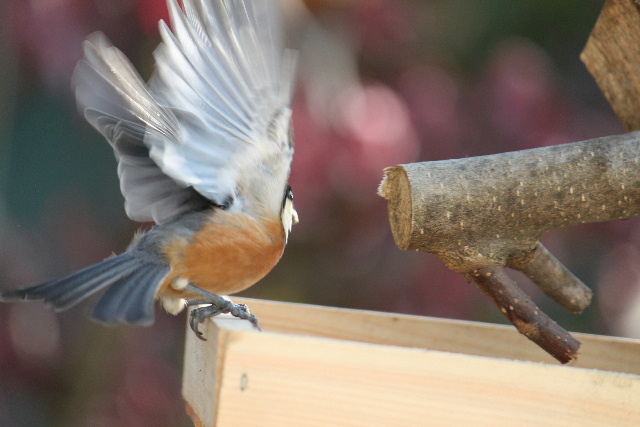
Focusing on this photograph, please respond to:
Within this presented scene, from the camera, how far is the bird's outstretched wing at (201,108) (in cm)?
171

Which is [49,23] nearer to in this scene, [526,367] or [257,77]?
[257,77]

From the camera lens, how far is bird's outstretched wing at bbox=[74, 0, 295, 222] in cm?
171

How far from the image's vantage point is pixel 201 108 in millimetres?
1764

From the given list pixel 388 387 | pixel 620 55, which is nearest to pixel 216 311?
pixel 388 387

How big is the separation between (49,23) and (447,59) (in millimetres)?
1335

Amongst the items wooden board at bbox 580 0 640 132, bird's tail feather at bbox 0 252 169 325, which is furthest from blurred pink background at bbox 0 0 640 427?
bird's tail feather at bbox 0 252 169 325

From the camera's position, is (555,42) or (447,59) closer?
(447,59)

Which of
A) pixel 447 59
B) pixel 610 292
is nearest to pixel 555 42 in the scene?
pixel 447 59

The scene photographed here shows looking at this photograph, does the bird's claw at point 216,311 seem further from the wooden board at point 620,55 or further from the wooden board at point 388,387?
the wooden board at point 620,55

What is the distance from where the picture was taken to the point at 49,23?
2.55 m

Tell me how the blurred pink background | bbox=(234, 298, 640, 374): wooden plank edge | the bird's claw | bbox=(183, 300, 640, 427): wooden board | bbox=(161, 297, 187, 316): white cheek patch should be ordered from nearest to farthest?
bbox=(183, 300, 640, 427): wooden board, the bird's claw, bbox=(234, 298, 640, 374): wooden plank edge, bbox=(161, 297, 187, 316): white cheek patch, the blurred pink background

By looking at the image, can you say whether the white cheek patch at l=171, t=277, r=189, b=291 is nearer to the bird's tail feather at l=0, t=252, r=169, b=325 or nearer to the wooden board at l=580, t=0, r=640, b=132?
the bird's tail feather at l=0, t=252, r=169, b=325

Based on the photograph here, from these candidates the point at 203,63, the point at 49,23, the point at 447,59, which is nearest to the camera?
the point at 203,63

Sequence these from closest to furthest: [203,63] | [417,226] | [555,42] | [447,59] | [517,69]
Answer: [417,226]
[203,63]
[517,69]
[447,59]
[555,42]
